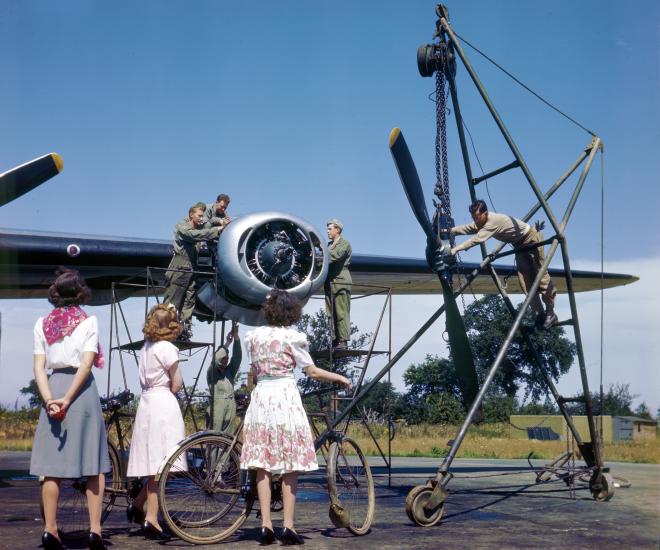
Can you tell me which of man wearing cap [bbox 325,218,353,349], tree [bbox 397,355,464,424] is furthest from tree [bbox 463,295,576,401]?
man wearing cap [bbox 325,218,353,349]

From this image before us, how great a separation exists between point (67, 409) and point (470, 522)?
3460mm

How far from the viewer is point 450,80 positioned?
8547 millimetres

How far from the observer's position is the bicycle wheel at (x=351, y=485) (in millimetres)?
5520

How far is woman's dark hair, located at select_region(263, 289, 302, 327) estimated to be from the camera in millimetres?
5449

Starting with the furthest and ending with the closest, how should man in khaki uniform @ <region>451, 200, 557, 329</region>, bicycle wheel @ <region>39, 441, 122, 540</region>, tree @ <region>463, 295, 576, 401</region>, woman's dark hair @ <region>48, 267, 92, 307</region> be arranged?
tree @ <region>463, 295, 576, 401</region> → man in khaki uniform @ <region>451, 200, 557, 329</region> → bicycle wheel @ <region>39, 441, 122, 540</region> → woman's dark hair @ <region>48, 267, 92, 307</region>

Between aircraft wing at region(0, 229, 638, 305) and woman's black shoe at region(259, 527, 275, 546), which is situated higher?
aircraft wing at region(0, 229, 638, 305)

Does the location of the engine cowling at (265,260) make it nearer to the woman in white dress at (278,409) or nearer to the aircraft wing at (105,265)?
the aircraft wing at (105,265)

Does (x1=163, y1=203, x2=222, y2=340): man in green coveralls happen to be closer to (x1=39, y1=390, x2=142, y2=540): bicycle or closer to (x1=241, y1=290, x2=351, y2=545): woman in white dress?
(x1=39, y1=390, x2=142, y2=540): bicycle

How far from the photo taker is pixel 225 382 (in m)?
9.78

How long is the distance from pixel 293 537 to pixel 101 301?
12.4 meters

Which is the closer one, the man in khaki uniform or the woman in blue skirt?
the woman in blue skirt

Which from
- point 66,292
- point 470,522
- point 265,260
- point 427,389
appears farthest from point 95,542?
point 427,389

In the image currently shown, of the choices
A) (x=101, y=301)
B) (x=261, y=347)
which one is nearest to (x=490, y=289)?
(x=101, y=301)

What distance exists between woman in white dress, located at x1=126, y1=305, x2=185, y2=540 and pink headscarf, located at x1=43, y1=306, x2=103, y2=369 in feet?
2.10
